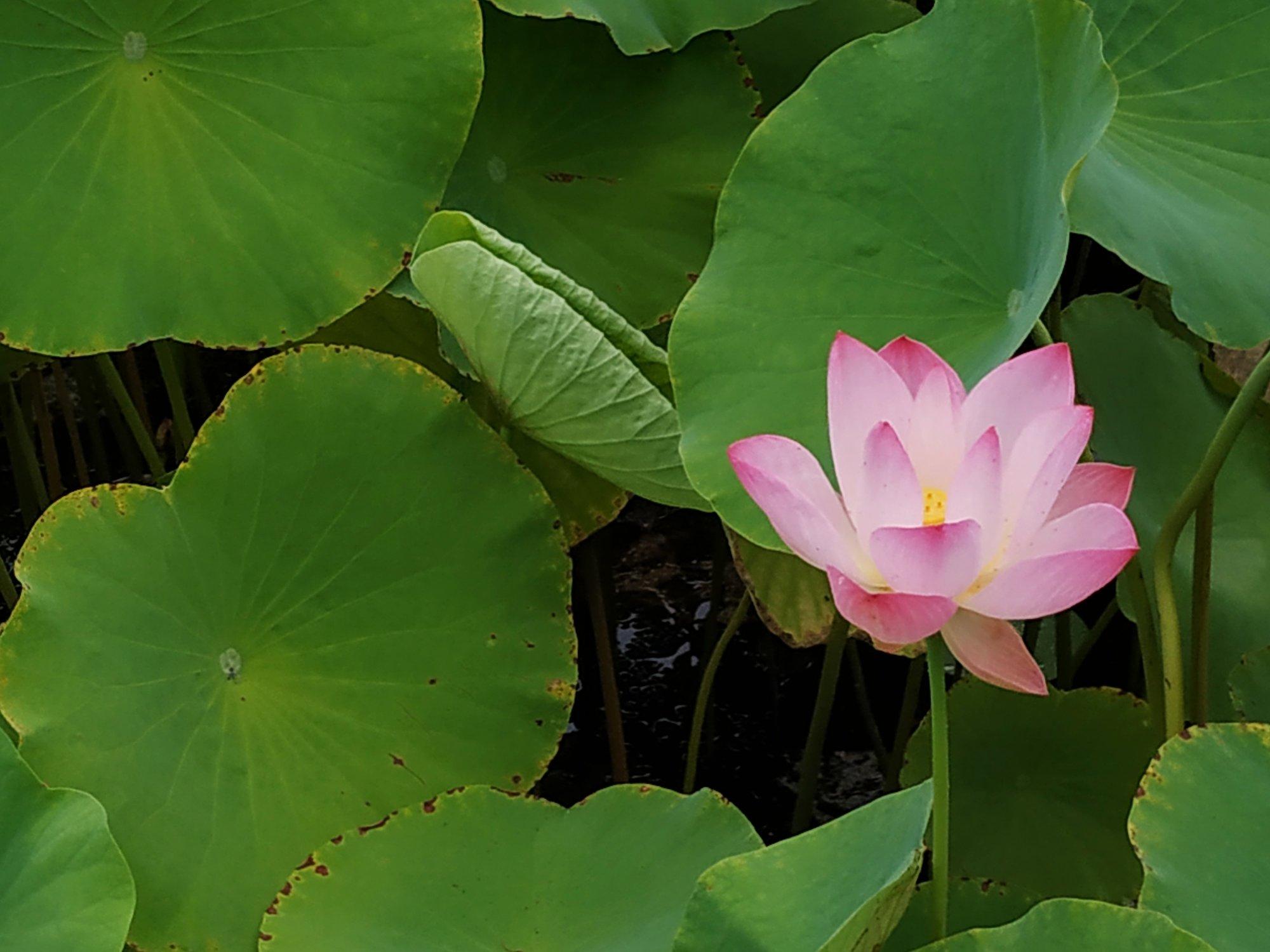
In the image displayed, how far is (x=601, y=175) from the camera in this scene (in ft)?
3.59

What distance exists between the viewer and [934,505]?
58cm

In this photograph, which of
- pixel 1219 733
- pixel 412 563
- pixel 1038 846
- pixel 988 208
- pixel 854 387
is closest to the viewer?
pixel 854 387

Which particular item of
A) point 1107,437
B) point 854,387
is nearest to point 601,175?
point 1107,437

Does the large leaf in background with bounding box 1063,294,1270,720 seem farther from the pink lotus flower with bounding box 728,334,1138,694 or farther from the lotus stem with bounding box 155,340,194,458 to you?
the lotus stem with bounding box 155,340,194,458

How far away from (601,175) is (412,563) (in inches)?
14.9

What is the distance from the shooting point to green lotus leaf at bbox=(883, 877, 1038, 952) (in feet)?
2.40

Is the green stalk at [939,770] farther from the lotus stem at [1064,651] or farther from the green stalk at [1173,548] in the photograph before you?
the lotus stem at [1064,651]

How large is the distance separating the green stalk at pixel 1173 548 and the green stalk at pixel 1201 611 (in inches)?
2.9

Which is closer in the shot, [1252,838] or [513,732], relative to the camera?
[1252,838]

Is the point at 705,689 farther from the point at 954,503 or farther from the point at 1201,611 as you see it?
the point at 954,503

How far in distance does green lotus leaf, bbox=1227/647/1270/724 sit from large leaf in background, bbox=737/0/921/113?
61cm

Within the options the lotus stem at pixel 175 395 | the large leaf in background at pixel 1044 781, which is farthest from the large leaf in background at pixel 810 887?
the lotus stem at pixel 175 395

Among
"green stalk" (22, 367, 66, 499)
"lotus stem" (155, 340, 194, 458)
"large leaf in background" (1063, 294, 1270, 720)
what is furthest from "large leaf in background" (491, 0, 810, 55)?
"green stalk" (22, 367, 66, 499)

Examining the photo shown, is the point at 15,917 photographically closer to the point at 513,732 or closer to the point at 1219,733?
the point at 513,732
